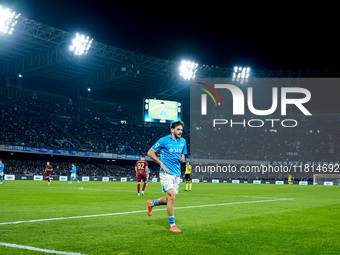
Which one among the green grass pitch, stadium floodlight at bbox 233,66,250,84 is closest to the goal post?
stadium floodlight at bbox 233,66,250,84

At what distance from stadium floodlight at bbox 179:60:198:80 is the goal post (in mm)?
25696

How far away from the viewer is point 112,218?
971 centimetres

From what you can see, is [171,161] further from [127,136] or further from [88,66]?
[127,136]

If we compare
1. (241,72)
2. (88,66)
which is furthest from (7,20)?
(241,72)

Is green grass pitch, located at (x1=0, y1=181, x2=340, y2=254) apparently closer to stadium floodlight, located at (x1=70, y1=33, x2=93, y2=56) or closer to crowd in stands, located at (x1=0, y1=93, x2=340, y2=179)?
stadium floodlight, located at (x1=70, y1=33, x2=93, y2=56)

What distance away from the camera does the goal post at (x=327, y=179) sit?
183ft

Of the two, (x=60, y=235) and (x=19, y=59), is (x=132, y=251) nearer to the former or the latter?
(x=60, y=235)

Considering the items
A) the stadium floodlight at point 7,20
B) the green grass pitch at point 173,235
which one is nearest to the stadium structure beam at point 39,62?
the stadium floodlight at point 7,20

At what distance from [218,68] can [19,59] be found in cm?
3170

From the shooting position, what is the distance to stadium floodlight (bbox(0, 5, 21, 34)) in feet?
134

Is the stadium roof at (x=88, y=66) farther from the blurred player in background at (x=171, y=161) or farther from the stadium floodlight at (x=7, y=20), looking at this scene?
the blurred player in background at (x=171, y=161)

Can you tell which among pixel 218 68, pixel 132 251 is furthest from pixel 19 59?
pixel 132 251

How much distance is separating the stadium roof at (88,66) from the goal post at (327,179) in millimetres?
19150

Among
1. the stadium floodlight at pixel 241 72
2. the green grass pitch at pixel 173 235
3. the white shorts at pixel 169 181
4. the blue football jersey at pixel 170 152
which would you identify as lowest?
the green grass pitch at pixel 173 235
